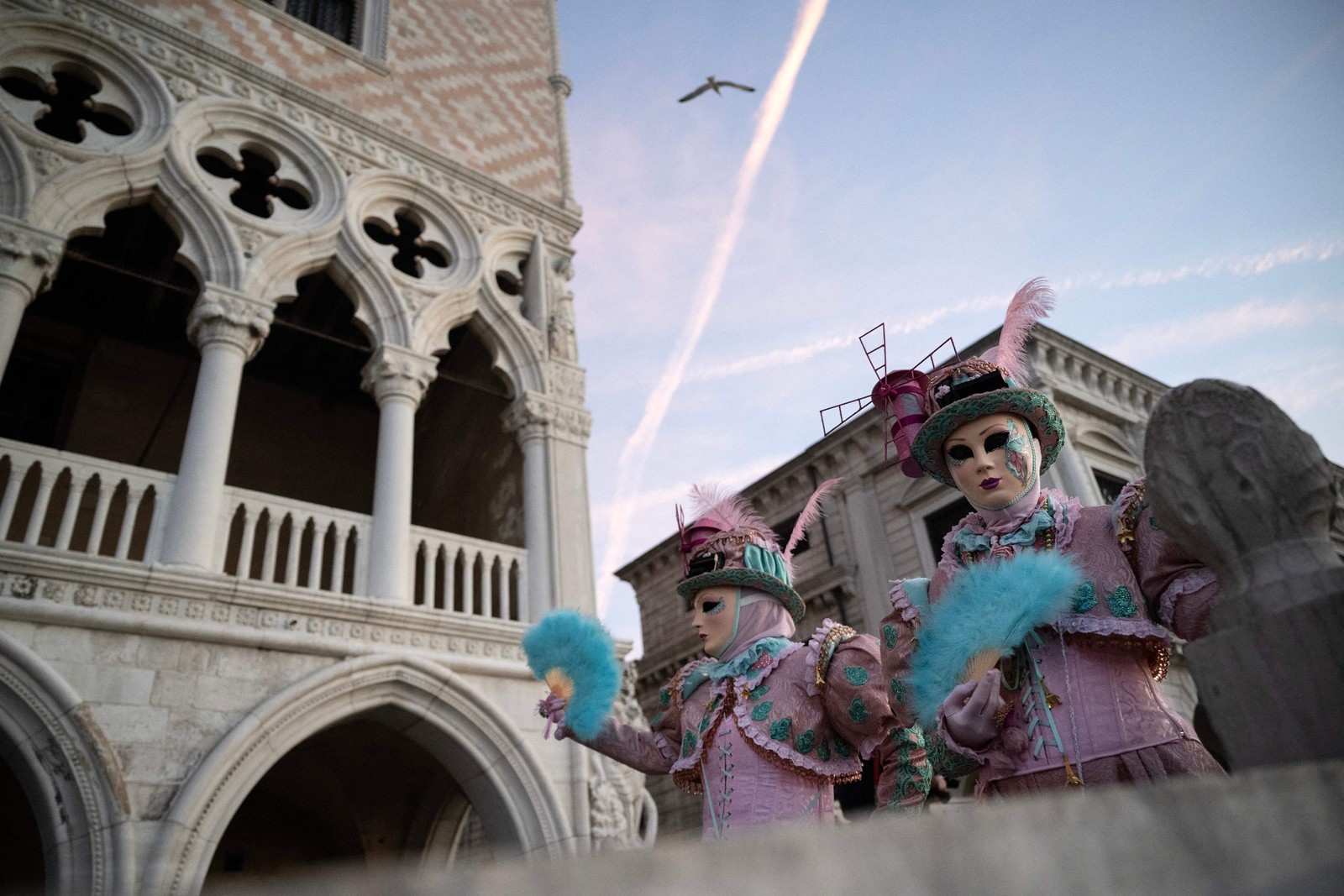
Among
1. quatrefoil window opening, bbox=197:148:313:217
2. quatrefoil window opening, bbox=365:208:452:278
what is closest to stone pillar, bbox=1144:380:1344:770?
quatrefoil window opening, bbox=365:208:452:278

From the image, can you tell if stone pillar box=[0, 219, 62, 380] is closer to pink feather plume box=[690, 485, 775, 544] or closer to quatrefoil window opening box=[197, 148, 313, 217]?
quatrefoil window opening box=[197, 148, 313, 217]

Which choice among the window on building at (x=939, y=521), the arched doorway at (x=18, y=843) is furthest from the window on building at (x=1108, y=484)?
the arched doorway at (x=18, y=843)

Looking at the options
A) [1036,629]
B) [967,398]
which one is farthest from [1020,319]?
[1036,629]

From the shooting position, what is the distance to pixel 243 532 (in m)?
5.74

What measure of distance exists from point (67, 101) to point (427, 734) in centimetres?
564

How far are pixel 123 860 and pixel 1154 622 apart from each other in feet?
14.8

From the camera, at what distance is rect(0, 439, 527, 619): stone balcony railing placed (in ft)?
15.7

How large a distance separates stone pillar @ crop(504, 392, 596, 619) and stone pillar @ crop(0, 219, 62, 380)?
3314 millimetres

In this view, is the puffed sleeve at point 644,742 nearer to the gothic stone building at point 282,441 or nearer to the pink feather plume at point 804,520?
the pink feather plume at point 804,520

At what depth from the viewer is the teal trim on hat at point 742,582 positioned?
3.35 m

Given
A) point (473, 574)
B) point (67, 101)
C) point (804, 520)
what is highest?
point (67, 101)

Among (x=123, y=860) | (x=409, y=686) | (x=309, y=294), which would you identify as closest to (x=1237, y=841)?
(x=123, y=860)

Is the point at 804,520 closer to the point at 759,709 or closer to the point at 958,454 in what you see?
the point at 759,709

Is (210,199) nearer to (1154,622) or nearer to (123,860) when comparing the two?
(123,860)
